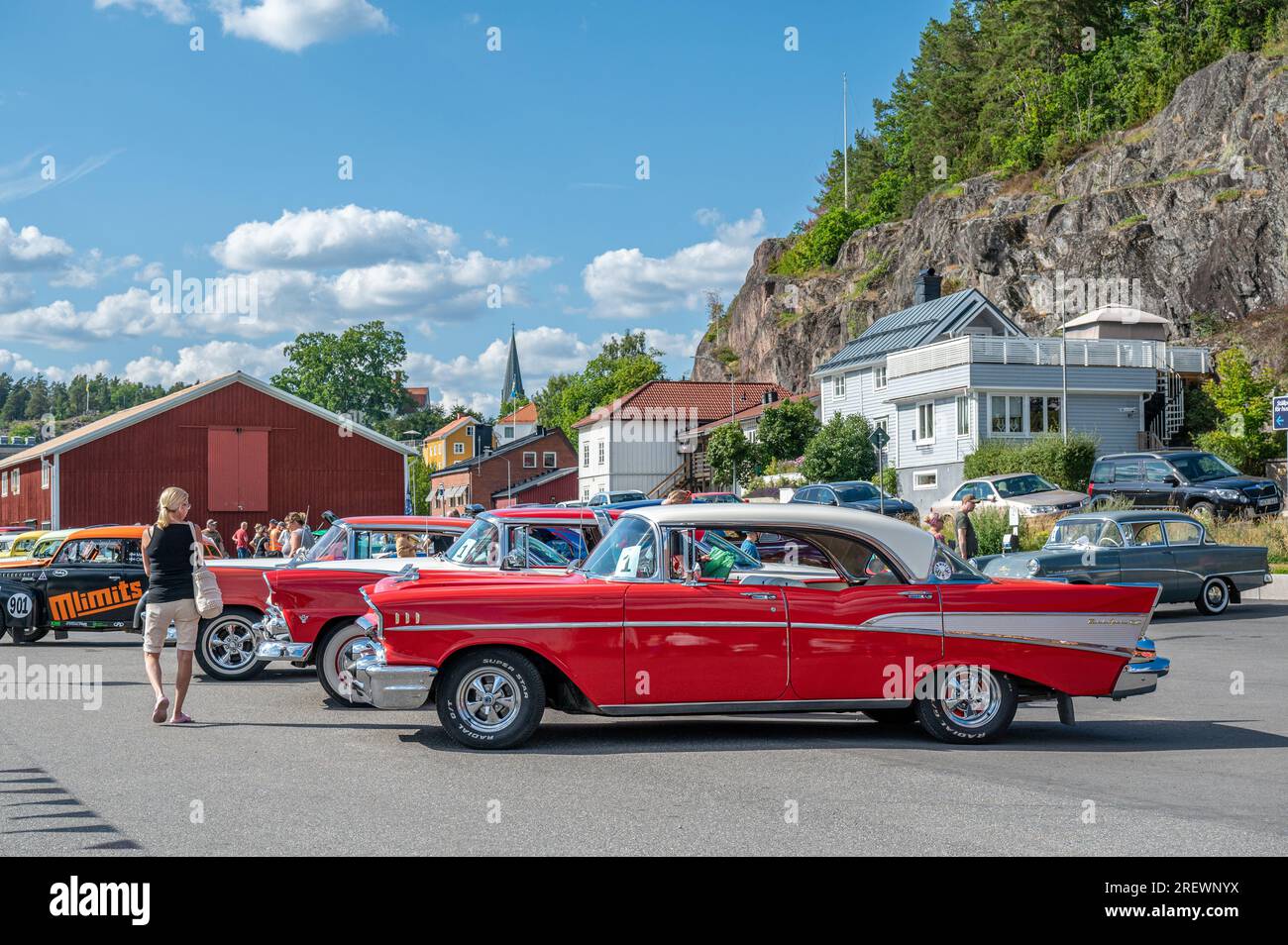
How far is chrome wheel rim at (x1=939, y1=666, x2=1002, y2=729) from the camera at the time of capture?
927 centimetres

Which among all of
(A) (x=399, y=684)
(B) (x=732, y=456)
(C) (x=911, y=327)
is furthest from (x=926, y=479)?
(A) (x=399, y=684)

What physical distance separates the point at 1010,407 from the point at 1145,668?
1576 inches

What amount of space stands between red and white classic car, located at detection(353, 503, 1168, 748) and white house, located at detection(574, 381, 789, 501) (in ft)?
233

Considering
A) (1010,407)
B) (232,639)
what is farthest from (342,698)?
(1010,407)

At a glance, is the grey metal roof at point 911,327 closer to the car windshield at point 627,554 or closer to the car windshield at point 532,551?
the car windshield at point 532,551

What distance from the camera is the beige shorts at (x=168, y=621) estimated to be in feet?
34.2

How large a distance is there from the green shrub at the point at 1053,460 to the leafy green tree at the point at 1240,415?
4.09m

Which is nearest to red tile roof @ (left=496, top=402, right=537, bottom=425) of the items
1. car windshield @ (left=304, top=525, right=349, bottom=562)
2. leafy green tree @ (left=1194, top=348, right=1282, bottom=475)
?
leafy green tree @ (left=1194, top=348, right=1282, bottom=475)

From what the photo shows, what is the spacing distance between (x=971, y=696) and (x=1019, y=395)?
133 ft

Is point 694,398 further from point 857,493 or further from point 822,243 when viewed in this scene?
point 857,493

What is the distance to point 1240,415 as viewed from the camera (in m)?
43.7

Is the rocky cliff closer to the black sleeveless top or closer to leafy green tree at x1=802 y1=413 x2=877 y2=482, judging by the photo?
leafy green tree at x1=802 y1=413 x2=877 y2=482
